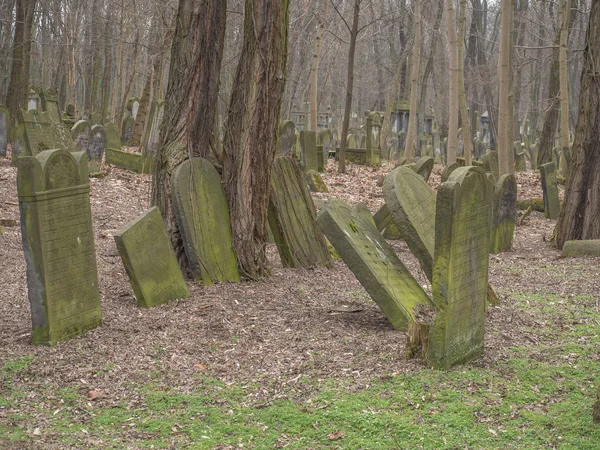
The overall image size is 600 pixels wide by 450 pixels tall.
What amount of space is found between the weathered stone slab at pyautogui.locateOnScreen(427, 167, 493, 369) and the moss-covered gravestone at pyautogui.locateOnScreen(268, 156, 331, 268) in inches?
131

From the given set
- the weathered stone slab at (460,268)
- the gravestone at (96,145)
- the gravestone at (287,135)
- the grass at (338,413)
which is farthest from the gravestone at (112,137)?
the weathered stone slab at (460,268)

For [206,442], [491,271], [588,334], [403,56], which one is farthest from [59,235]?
[403,56]

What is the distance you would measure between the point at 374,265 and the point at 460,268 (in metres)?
1.20

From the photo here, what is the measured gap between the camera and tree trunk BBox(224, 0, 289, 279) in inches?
314

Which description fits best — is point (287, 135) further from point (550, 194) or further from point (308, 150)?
point (550, 194)

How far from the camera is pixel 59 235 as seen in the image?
19.2 feet

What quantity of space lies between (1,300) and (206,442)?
3.39 m

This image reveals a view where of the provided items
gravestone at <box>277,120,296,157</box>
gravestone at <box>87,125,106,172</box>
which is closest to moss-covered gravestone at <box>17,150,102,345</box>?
gravestone at <box>87,125,106,172</box>

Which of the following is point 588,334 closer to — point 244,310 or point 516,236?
point 244,310

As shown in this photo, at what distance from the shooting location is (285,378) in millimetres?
5316

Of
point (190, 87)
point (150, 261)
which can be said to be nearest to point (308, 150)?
point (190, 87)

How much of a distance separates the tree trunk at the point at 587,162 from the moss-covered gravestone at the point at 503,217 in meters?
0.77

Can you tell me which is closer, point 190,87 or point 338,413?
point 338,413

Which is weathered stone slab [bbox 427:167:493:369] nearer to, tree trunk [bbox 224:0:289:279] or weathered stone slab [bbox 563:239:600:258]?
tree trunk [bbox 224:0:289:279]
